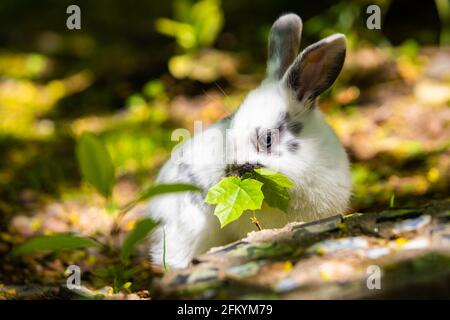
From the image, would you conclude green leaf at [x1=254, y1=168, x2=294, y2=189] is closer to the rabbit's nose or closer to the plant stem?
the rabbit's nose

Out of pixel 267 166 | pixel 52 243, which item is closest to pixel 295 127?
pixel 267 166

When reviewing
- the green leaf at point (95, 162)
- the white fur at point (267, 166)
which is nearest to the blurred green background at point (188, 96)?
the white fur at point (267, 166)

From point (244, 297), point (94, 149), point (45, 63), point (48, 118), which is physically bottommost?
point (244, 297)

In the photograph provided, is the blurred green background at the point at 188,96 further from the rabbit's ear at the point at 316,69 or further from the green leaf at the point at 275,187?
the green leaf at the point at 275,187

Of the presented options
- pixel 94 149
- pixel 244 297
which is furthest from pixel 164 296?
pixel 94 149

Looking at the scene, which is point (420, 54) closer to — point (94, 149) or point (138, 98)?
point (138, 98)

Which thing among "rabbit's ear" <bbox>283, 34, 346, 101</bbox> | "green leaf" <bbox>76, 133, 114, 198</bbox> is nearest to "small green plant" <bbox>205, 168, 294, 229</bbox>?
"green leaf" <bbox>76, 133, 114, 198</bbox>

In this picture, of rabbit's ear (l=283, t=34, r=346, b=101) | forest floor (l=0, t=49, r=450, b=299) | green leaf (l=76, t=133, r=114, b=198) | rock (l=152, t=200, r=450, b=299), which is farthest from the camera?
rabbit's ear (l=283, t=34, r=346, b=101)
